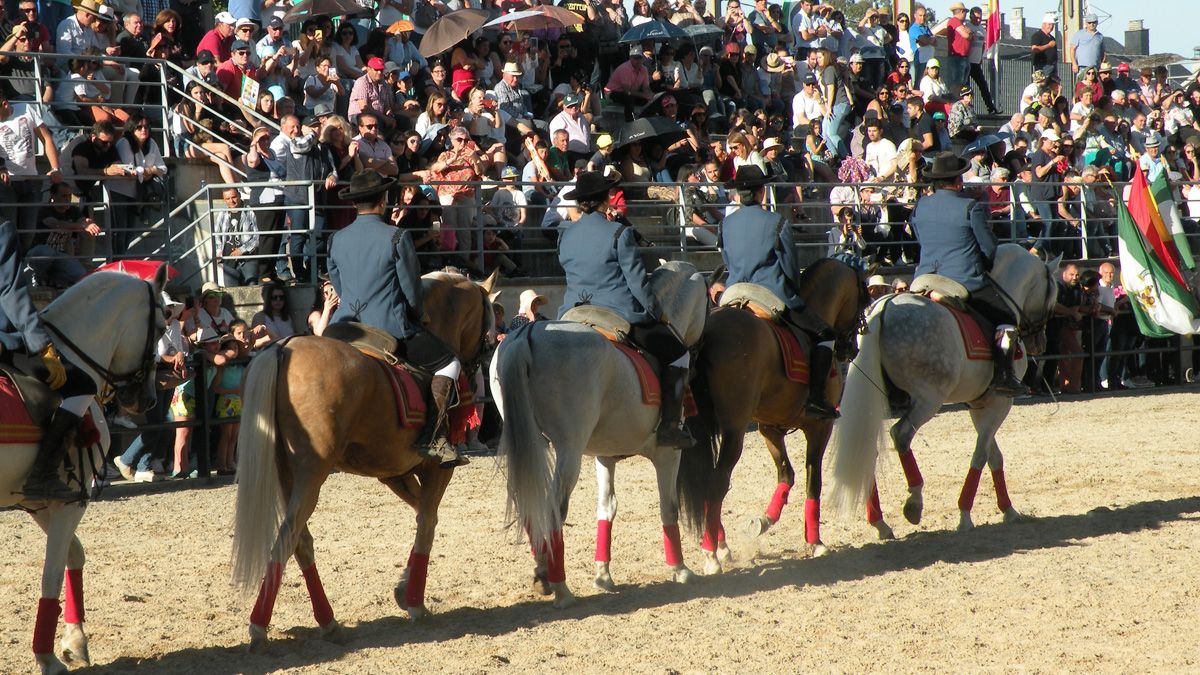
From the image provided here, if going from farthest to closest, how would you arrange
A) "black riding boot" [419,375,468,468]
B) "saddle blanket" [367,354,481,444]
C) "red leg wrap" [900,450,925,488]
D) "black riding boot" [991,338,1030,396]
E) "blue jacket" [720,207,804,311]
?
"black riding boot" [991,338,1030,396]
"red leg wrap" [900,450,925,488]
"blue jacket" [720,207,804,311]
"black riding boot" [419,375,468,468]
"saddle blanket" [367,354,481,444]

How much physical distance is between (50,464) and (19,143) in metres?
7.54

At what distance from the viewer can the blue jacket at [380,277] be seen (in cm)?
758

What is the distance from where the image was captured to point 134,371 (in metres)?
7.02

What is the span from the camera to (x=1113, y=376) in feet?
62.8

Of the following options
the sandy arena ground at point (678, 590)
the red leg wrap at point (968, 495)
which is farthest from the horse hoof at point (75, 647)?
the red leg wrap at point (968, 495)

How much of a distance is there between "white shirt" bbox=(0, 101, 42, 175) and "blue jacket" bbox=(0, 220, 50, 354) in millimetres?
7192

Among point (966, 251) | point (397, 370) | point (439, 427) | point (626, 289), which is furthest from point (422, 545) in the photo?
point (966, 251)

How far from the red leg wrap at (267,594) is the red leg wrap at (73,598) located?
34.8 inches

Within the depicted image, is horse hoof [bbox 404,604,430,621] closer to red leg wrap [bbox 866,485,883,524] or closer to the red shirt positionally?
red leg wrap [bbox 866,485,883,524]

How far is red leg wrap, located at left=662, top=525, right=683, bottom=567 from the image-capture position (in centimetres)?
864

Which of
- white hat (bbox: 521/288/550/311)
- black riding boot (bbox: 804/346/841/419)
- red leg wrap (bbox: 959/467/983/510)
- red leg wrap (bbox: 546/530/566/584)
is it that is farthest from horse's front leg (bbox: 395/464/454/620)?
white hat (bbox: 521/288/550/311)

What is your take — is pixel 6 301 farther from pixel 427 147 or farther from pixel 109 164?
pixel 427 147

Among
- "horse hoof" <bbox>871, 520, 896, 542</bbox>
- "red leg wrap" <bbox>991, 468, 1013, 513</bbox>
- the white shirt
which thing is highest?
the white shirt

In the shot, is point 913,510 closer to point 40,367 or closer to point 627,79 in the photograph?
point 40,367
